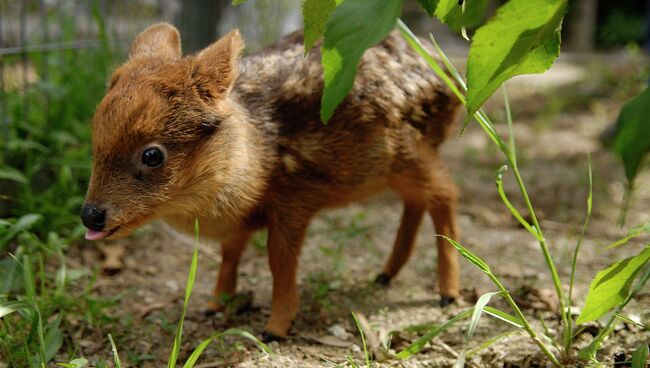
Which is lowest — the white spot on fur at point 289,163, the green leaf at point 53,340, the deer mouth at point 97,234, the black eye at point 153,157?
the green leaf at point 53,340

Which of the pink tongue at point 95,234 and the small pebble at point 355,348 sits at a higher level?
the pink tongue at point 95,234

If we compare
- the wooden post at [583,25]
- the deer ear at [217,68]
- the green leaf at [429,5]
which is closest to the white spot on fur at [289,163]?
the deer ear at [217,68]

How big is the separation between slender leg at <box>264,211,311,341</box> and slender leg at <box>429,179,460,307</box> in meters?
0.76

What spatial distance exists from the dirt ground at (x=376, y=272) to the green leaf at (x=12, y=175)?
0.54 m

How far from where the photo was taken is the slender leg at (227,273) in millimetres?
3582

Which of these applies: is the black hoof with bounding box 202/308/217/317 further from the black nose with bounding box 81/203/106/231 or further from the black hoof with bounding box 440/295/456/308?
the black hoof with bounding box 440/295/456/308

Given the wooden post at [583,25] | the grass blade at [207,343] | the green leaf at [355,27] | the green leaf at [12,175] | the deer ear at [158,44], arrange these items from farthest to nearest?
the wooden post at [583,25] → the green leaf at [12,175] → the deer ear at [158,44] → the grass blade at [207,343] → the green leaf at [355,27]

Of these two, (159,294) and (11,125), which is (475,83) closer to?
(159,294)

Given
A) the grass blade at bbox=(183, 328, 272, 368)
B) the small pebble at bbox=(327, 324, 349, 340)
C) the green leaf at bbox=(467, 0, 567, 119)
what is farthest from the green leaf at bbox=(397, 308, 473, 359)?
the green leaf at bbox=(467, 0, 567, 119)

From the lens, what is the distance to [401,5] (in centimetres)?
170

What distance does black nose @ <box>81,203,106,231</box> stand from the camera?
2.72 meters

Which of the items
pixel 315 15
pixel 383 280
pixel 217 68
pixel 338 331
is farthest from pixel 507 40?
pixel 383 280

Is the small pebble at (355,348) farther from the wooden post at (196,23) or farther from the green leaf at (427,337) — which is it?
the wooden post at (196,23)

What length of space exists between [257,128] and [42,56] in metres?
2.22
